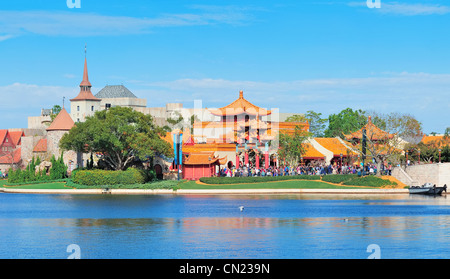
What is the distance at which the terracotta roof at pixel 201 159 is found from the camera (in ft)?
252

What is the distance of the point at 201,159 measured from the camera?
3046 inches

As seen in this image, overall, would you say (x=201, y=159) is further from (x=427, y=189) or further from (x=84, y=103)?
(x=84, y=103)

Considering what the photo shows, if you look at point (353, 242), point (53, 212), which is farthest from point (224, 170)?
point (353, 242)

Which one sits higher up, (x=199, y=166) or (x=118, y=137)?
(x=118, y=137)

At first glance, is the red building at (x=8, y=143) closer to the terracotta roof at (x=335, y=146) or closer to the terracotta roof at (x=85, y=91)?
the terracotta roof at (x=85, y=91)

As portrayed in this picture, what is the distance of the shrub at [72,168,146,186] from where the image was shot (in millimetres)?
71562

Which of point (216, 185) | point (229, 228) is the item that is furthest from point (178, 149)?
point (229, 228)

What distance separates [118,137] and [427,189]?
2978 cm

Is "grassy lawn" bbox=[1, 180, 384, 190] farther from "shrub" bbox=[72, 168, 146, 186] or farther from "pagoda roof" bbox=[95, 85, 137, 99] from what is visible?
"pagoda roof" bbox=[95, 85, 137, 99]

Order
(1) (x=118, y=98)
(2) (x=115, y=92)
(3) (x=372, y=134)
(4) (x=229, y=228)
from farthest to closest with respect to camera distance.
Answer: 1. (2) (x=115, y=92)
2. (1) (x=118, y=98)
3. (3) (x=372, y=134)
4. (4) (x=229, y=228)

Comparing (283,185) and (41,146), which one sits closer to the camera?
(283,185)

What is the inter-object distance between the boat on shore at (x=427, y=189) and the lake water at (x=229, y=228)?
3.65 m
